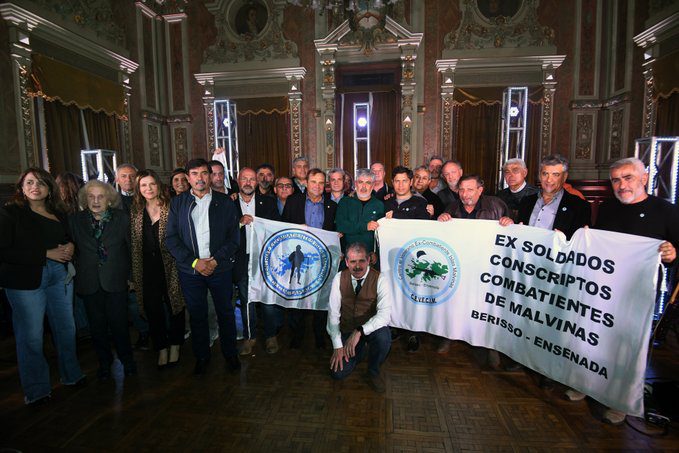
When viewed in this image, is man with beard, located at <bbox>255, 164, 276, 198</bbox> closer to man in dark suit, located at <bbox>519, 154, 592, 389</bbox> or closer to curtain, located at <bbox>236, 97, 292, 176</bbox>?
man in dark suit, located at <bbox>519, 154, 592, 389</bbox>

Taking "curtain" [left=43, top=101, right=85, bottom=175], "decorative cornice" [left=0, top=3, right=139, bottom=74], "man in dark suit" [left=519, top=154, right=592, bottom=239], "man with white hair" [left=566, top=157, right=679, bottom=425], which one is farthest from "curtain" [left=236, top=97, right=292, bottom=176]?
"man with white hair" [left=566, top=157, right=679, bottom=425]

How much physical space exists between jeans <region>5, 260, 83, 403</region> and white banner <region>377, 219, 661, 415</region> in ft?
7.80

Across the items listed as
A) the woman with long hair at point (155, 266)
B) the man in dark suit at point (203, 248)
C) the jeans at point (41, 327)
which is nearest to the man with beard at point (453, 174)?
the man in dark suit at point (203, 248)

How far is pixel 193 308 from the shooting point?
109 inches

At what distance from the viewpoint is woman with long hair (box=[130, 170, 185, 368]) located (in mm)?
2822

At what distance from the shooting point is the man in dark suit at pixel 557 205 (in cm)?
258

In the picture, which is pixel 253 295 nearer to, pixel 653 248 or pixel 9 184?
pixel 653 248

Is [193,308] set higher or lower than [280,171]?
lower

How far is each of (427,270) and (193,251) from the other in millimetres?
1838

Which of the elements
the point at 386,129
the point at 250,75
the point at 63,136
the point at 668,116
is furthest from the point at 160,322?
the point at 668,116

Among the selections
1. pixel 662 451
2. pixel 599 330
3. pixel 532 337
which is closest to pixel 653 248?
pixel 599 330

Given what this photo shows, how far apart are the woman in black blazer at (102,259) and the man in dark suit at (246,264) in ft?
2.86

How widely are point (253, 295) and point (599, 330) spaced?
258 centimetres

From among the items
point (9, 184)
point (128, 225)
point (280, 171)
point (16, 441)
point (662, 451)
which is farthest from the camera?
point (280, 171)
